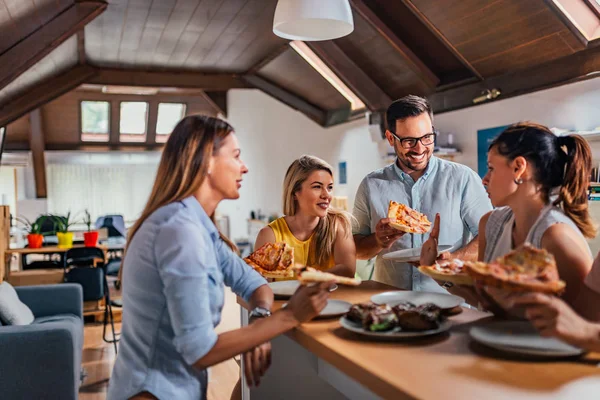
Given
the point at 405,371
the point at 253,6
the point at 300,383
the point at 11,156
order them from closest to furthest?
1. the point at 405,371
2. the point at 300,383
3. the point at 253,6
4. the point at 11,156

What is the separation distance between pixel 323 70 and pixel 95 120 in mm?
6882

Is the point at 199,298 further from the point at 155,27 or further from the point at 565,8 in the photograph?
the point at 155,27

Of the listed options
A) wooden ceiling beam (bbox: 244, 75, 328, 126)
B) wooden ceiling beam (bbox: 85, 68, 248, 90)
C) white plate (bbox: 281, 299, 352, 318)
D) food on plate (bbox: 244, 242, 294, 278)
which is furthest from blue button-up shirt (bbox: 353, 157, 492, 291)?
wooden ceiling beam (bbox: 85, 68, 248, 90)

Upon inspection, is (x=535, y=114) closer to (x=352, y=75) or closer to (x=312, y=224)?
(x=352, y=75)

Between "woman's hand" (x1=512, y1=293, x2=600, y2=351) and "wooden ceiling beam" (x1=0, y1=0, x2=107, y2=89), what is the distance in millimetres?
4719

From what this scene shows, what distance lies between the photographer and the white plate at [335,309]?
1.74 meters

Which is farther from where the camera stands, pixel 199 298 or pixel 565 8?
pixel 565 8

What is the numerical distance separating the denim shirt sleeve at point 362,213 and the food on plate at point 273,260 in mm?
736

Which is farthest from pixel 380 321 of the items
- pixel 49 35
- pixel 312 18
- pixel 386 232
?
pixel 49 35

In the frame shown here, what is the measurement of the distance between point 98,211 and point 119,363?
12708 mm

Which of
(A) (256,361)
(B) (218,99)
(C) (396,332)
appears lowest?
(A) (256,361)

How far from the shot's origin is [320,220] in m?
2.79

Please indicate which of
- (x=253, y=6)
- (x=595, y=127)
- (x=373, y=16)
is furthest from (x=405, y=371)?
(x=253, y=6)

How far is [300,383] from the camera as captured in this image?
2213 mm
